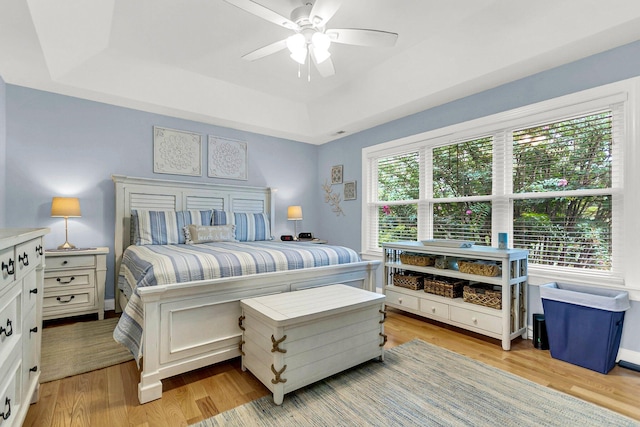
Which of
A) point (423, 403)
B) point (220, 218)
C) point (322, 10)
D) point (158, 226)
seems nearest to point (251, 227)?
point (220, 218)

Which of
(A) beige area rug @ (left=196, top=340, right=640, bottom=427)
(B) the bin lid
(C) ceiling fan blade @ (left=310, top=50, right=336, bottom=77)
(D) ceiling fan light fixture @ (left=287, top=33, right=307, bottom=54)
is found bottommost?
(A) beige area rug @ (left=196, top=340, right=640, bottom=427)

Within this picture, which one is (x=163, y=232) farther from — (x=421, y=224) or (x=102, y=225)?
(x=421, y=224)

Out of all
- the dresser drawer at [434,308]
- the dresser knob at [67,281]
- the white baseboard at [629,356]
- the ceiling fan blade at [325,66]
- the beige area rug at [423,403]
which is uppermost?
the ceiling fan blade at [325,66]

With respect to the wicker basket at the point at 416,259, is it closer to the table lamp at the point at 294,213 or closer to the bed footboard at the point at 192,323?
the bed footboard at the point at 192,323

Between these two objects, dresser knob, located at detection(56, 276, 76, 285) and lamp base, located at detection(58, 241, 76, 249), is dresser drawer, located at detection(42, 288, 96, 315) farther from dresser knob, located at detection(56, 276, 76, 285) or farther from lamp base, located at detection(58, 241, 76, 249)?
lamp base, located at detection(58, 241, 76, 249)

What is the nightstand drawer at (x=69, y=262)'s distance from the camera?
9.48 ft

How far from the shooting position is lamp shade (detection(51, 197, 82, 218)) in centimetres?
304

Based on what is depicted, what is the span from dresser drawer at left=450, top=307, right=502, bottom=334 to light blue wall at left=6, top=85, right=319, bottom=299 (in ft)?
11.7

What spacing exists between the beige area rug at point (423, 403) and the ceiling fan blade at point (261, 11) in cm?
244

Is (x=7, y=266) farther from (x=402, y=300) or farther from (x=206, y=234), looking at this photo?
(x=402, y=300)

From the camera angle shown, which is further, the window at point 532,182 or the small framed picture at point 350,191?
the small framed picture at point 350,191

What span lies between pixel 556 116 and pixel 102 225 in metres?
4.70

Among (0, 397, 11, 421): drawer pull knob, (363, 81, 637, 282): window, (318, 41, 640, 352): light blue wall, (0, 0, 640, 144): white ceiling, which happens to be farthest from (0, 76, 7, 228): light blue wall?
(363, 81, 637, 282): window

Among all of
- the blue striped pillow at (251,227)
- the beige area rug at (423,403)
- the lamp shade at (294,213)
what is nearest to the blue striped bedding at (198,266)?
the beige area rug at (423,403)
